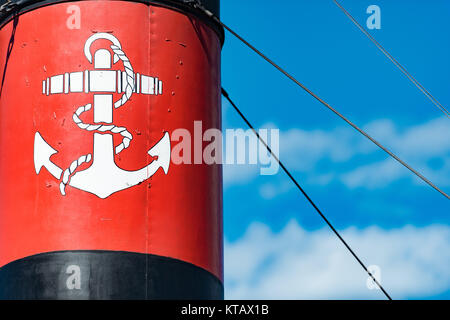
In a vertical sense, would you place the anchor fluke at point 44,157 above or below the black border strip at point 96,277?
above

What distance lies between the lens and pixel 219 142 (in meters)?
16.6

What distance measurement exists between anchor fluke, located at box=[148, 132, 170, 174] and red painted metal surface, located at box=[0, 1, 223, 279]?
6 centimetres

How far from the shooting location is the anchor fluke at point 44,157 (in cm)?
1554

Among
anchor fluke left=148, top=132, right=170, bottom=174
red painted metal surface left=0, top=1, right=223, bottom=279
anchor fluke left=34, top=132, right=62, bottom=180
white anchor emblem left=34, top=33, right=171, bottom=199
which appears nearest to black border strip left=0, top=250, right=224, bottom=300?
red painted metal surface left=0, top=1, right=223, bottom=279

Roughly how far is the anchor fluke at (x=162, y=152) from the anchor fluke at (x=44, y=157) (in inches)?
47.1

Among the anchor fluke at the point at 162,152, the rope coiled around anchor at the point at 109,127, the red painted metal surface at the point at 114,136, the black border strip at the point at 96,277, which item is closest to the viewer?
the black border strip at the point at 96,277

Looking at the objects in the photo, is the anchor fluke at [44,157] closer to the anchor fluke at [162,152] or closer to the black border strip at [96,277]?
the black border strip at [96,277]

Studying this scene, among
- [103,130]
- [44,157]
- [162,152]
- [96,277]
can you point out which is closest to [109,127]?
[103,130]

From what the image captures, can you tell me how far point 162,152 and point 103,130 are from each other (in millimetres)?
798

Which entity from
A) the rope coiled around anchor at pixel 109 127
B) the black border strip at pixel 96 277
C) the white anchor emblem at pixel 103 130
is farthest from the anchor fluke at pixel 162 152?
the black border strip at pixel 96 277

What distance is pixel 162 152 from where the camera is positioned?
51.7 feet

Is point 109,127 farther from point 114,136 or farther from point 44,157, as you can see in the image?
point 44,157
